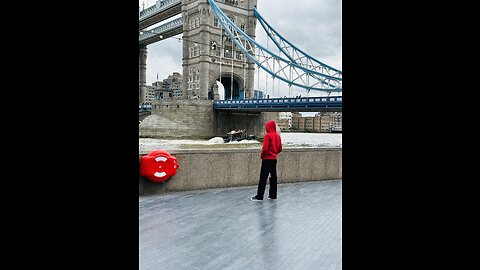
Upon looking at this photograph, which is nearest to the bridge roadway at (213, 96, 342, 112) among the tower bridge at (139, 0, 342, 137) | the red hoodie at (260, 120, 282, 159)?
the tower bridge at (139, 0, 342, 137)

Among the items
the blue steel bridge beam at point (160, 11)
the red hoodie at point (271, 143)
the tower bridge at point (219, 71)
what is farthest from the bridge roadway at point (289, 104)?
the red hoodie at point (271, 143)

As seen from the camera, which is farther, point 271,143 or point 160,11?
point 160,11

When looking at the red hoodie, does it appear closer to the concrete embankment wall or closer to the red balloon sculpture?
the concrete embankment wall

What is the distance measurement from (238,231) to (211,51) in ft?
155

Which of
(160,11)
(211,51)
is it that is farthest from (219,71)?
(160,11)

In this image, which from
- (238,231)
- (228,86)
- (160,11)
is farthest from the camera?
(160,11)

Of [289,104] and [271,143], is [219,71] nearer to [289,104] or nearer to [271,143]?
[289,104]

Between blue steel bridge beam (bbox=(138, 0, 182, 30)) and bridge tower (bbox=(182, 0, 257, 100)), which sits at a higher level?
blue steel bridge beam (bbox=(138, 0, 182, 30))

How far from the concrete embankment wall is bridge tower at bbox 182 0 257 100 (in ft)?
132

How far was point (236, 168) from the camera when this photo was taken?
22.7ft

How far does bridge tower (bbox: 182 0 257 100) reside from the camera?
4872cm
